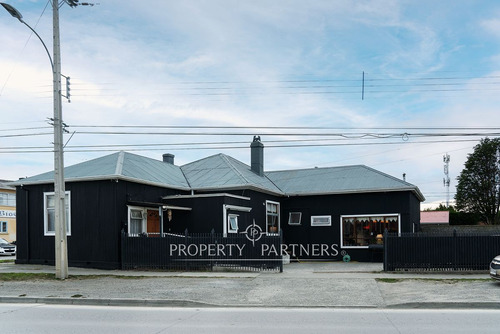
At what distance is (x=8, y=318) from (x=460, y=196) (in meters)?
51.7

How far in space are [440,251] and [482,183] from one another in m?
39.3

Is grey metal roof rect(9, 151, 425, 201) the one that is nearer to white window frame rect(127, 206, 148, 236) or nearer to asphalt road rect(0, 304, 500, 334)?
white window frame rect(127, 206, 148, 236)

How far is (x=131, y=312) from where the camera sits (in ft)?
38.0

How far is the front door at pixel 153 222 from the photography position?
2248 centimetres

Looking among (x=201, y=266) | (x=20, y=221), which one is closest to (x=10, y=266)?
(x=20, y=221)

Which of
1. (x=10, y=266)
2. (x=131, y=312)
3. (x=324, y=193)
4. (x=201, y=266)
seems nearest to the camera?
(x=131, y=312)

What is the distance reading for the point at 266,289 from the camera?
48.0 feet

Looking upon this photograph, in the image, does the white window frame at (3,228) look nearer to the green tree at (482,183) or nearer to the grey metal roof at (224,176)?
the grey metal roof at (224,176)

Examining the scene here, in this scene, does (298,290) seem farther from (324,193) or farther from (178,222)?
(324,193)

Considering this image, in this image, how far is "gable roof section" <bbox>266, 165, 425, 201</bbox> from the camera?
87.0ft

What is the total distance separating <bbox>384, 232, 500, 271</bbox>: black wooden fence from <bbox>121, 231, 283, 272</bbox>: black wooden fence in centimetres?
418

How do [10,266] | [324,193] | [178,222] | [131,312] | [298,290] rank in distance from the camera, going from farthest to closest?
1. [324,193]
2. [178,222]
3. [10,266]
4. [298,290]
5. [131,312]

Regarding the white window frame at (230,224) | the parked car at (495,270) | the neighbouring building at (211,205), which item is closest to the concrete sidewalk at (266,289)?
the parked car at (495,270)

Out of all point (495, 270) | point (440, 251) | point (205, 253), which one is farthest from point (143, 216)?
point (495, 270)
